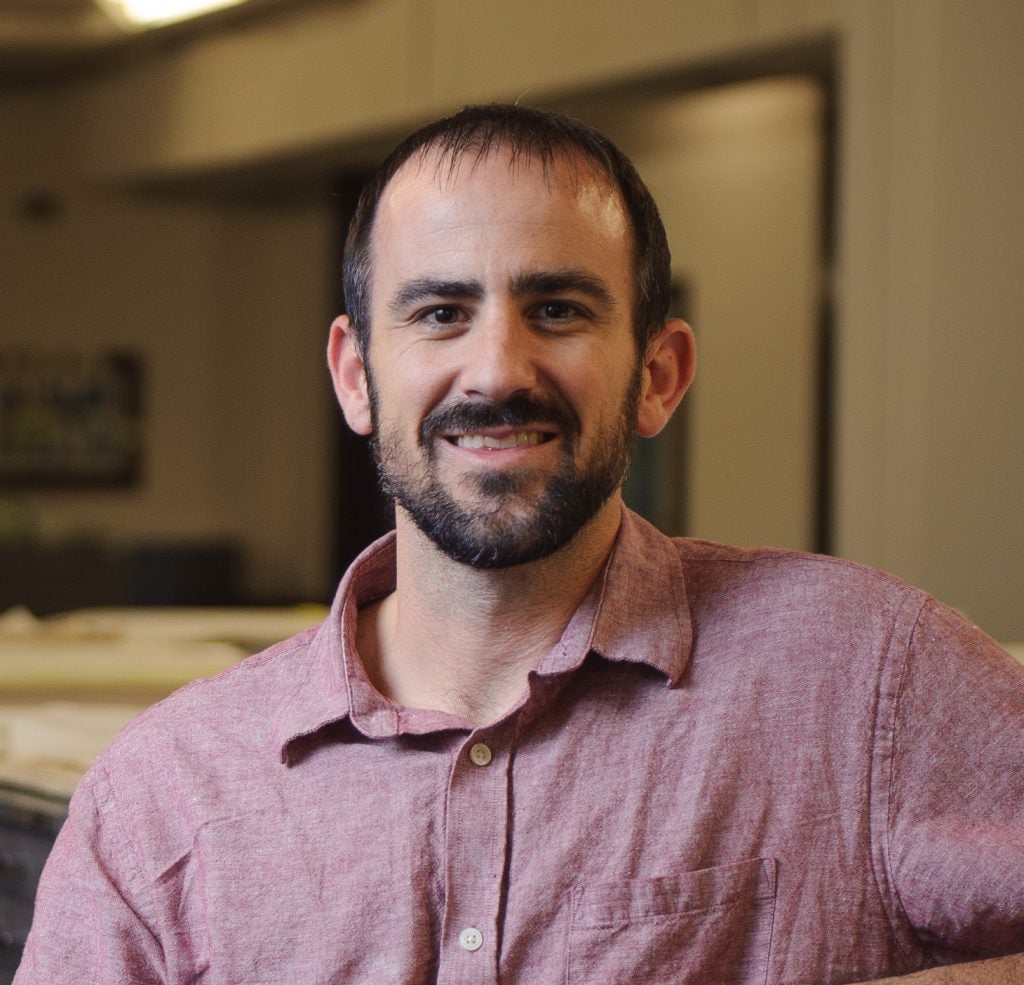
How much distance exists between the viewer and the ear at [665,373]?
4.39 feet

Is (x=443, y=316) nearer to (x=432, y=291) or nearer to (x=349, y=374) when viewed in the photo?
(x=432, y=291)

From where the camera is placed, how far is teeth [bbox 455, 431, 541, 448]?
3.95 feet

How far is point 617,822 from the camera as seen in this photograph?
1153mm

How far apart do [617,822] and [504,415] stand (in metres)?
0.33

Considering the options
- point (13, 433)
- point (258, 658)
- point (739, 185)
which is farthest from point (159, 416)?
point (258, 658)

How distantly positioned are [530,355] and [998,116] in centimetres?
356

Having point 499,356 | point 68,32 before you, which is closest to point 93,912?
point 499,356

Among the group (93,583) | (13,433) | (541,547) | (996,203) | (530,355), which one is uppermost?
(996,203)

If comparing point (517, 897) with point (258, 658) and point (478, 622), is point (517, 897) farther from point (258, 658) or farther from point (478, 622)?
point (258, 658)

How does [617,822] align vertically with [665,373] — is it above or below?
below

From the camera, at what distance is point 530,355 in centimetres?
120

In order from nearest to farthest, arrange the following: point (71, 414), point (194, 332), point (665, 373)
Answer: point (665, 373), point (71, 414), point (194, 332)

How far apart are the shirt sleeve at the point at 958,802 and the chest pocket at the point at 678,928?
118 mm

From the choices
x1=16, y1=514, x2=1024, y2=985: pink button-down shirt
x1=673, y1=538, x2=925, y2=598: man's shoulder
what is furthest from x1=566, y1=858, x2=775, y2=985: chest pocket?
x1=673, y1=538, x2=925, y2=598: man's shoulder
